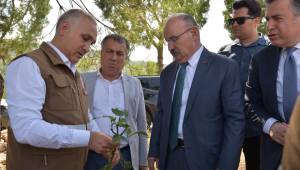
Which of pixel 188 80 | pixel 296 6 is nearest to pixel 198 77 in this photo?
pixel 188 80

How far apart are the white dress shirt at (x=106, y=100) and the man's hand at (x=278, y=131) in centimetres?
134

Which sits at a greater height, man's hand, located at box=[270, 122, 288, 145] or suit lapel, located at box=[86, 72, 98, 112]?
suit lapel, located at box=[86, 72, 98, 112]

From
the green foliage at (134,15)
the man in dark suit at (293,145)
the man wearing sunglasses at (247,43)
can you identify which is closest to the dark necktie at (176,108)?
the man wearing sunglasses at (247,43)

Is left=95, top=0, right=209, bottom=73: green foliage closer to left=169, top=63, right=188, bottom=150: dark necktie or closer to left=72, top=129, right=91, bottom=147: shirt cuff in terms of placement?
left=169, top=63, right=188, bottom=150: dark necktie

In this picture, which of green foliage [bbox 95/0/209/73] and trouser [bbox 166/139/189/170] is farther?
green foliage [bbox 95/0/209/73]

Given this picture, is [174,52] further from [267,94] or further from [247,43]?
[247,43]

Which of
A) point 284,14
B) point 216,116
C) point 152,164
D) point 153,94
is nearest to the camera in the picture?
point 284,14

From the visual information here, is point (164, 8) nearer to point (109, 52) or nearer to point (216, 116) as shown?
point (109, 52)

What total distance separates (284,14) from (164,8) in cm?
306

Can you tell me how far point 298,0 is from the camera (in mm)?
2932

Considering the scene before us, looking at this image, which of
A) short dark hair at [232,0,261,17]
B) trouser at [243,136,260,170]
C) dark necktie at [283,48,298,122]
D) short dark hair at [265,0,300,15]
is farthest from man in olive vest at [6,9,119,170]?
short dark hair at [232,0,261,17]

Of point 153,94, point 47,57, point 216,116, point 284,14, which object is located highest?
point 284,14

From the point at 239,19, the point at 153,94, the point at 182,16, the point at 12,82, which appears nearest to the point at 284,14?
the point at 182,16

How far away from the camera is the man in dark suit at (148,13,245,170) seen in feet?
10.7
